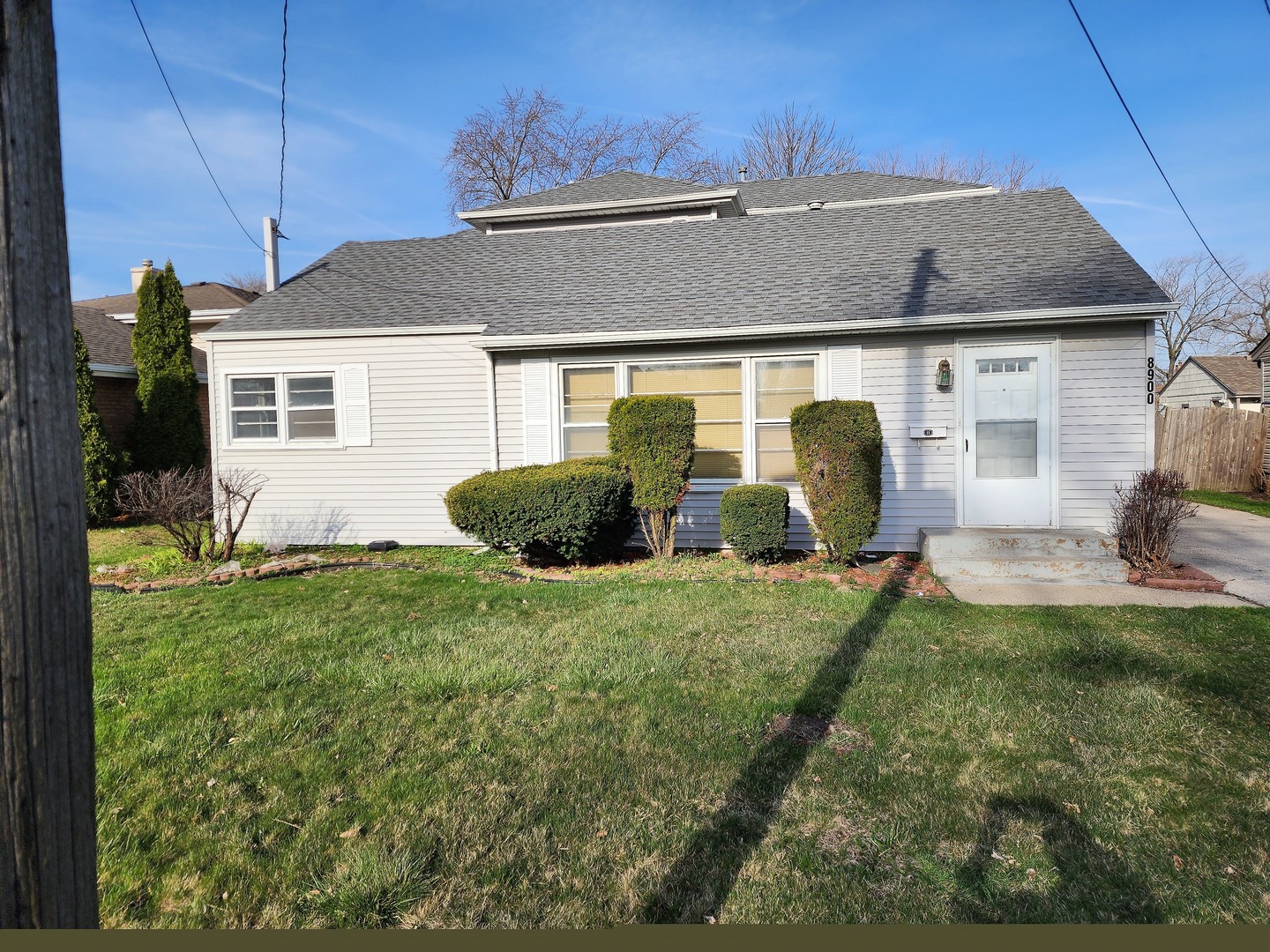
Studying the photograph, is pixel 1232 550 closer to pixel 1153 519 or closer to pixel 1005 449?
pixel 1153 519

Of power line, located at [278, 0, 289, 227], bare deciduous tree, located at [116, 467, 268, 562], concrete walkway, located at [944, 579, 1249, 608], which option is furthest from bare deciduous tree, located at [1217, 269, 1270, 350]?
bare deciduous tree, located at [116, 467, 268, 562]

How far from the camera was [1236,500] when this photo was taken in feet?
48.9

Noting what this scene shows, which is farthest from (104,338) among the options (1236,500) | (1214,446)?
(1214,446)

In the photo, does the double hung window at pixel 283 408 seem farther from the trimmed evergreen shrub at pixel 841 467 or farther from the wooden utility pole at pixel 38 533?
the wooden utility pole at pixel 38 533

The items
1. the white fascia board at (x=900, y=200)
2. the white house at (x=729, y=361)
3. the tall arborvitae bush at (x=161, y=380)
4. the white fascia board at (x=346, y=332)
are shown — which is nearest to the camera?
the white house at (x=729, y=361)

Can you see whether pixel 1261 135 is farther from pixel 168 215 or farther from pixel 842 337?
pixel 168 215

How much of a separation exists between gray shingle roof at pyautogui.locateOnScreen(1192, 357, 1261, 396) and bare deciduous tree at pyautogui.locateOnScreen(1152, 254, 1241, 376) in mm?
7687

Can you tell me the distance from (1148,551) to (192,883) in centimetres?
870

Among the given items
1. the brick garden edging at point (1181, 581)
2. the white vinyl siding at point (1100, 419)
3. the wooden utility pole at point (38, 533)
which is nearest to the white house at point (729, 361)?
the white vinyl siding at point (1100, 419)

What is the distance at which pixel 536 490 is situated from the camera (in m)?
8.23

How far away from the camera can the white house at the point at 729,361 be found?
28.4 ft

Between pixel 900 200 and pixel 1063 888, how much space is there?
12.6 metres

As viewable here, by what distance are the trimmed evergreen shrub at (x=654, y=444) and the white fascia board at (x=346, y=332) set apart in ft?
10.3

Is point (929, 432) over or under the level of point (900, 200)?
under
